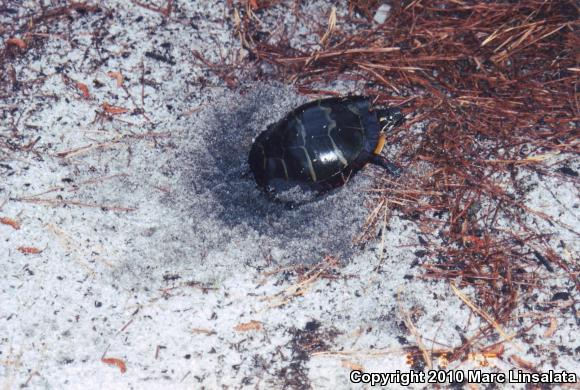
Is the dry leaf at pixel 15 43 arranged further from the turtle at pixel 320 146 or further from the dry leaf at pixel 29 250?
the turtle at pixel 320 146

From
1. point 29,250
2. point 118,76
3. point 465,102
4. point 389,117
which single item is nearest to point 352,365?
point 389,117

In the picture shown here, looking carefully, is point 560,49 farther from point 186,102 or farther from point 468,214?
point 186,102

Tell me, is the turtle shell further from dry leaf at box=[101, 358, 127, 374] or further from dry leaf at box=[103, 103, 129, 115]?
dry leaf at box=[101, 358, 127, 374]

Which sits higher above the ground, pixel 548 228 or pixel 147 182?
pixel 147 182

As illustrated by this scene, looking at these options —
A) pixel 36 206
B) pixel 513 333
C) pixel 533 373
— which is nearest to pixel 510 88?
pixel 513 333

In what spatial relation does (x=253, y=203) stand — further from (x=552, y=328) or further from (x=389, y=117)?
(x=552, y=328)

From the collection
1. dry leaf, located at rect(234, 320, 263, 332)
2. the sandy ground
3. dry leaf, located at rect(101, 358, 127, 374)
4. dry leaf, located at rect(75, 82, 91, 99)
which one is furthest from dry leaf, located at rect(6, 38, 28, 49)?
dry leaf, located at rect(234, 320, 263, 332)
